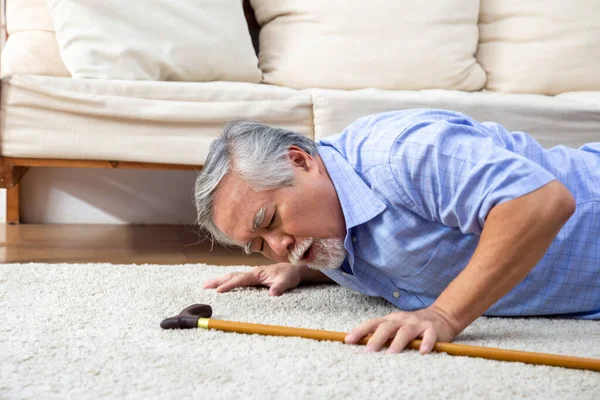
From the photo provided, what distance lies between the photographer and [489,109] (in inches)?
81.4

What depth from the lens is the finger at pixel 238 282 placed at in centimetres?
154

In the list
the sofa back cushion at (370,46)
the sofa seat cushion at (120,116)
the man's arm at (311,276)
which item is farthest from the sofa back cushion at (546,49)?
the man's arm at (311,276)

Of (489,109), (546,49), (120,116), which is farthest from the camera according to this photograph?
(546,49)

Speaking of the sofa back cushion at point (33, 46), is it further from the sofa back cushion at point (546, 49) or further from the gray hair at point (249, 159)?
the sofa back cushion at point (546, 49)

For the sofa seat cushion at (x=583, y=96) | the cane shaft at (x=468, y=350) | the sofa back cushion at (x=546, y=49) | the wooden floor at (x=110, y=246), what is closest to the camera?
the cane shaft at (x=468, y=350)

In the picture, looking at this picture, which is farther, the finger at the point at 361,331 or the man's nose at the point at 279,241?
the man's nose at the point at 279,241

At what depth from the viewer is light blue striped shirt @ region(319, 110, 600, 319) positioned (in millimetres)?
1071

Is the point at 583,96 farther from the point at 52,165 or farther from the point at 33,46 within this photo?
the point at 33,46

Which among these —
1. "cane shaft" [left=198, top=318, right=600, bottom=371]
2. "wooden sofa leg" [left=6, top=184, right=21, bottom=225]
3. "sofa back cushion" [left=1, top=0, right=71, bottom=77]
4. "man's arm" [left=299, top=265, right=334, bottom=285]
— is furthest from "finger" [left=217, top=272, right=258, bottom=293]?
"wooden sofa leg" [left=6, top=184, right=21, bottom=225]

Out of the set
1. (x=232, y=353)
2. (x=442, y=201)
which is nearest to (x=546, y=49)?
(x=442, y=201)

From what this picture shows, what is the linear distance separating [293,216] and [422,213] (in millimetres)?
225

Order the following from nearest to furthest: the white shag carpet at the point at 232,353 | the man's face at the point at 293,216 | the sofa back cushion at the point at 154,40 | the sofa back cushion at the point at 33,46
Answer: the white shag carpet at the point at 232,353 < the man's face at the point at 293,216 < the sofa back cushion at the point at 154,40 < the sofa back cushion at the point at 33,46

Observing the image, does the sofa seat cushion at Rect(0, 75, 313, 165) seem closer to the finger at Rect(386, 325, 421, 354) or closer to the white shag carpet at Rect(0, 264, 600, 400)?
the white shag carpet at Rect(0, 264, 600, 400)

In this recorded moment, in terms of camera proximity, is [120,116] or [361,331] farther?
[120,116]
